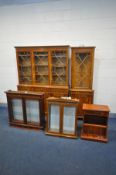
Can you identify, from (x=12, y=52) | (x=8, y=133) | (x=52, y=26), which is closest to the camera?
(x=8, y=133)

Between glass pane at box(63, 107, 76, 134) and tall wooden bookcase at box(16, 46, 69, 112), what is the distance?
27.2 inches

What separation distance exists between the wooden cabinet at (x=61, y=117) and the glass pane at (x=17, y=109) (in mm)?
724

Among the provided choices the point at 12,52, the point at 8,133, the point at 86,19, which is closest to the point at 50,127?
the point at 8,133

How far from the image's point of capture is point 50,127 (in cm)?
286

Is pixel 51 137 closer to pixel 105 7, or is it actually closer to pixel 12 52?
pixel 12 52

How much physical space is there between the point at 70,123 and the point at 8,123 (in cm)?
157

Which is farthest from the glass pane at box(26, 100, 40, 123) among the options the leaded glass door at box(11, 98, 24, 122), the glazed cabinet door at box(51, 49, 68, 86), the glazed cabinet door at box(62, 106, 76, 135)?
the glazed cabinet door at box(51, 49, 68, 86)

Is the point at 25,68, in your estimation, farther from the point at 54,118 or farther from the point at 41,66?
the point at 54,118

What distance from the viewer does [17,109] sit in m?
3.14

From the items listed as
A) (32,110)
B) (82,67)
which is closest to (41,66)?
(82,67)

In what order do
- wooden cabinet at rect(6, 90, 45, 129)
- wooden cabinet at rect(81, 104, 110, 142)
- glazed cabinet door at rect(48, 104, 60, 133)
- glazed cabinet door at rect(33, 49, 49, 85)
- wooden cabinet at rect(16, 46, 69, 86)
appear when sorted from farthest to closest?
1. glazed cabinet door at rect(33, 49, 49, 85)
2. wooden cabinet at rect(16, 46, 69, 86)
3. wooden cabinet at rect(6, 90, 45, 129)
4. glazed cabinet door at rect(48, 104, 60, 133)
5. wooden cabinet at rect(81, 104, 110, 142)

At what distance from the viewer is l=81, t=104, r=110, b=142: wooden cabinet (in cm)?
260

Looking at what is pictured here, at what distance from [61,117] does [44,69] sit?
1.43 metres

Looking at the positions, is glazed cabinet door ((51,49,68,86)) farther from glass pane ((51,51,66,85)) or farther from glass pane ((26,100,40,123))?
glass pane ((26,100,40,123))
